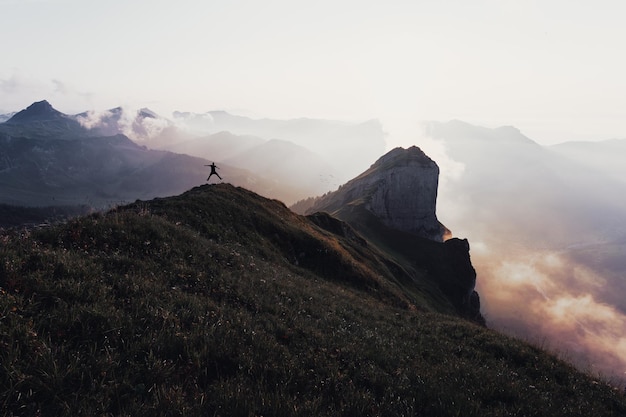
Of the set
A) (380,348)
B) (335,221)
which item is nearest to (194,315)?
(380,348)

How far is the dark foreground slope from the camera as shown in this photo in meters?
5.56

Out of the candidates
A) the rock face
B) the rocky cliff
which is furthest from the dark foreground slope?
the rock face

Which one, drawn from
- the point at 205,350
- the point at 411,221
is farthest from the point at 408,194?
the point at 205,350

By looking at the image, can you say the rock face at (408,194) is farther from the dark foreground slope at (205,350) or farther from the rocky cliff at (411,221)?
the dark foreground slope at (205,350)

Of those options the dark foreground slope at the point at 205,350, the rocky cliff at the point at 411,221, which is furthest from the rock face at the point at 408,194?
the dark foreground slope at the point at 205,350

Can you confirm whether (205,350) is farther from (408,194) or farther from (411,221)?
(408,194)

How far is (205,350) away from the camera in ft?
23.1

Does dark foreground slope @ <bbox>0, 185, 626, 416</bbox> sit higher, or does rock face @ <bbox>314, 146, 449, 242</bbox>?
rock face @ <bbox>314, 146, 449, 242</bbox>

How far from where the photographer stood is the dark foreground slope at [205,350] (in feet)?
18.2

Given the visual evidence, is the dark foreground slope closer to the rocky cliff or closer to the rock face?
the rocky cliff

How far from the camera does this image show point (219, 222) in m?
31.7

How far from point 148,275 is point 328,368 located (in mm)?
6524

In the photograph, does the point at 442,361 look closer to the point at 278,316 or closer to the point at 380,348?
the point at 380,348

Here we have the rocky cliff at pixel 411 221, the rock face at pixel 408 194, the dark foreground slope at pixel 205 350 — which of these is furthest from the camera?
the rock face at pixel 408 194
